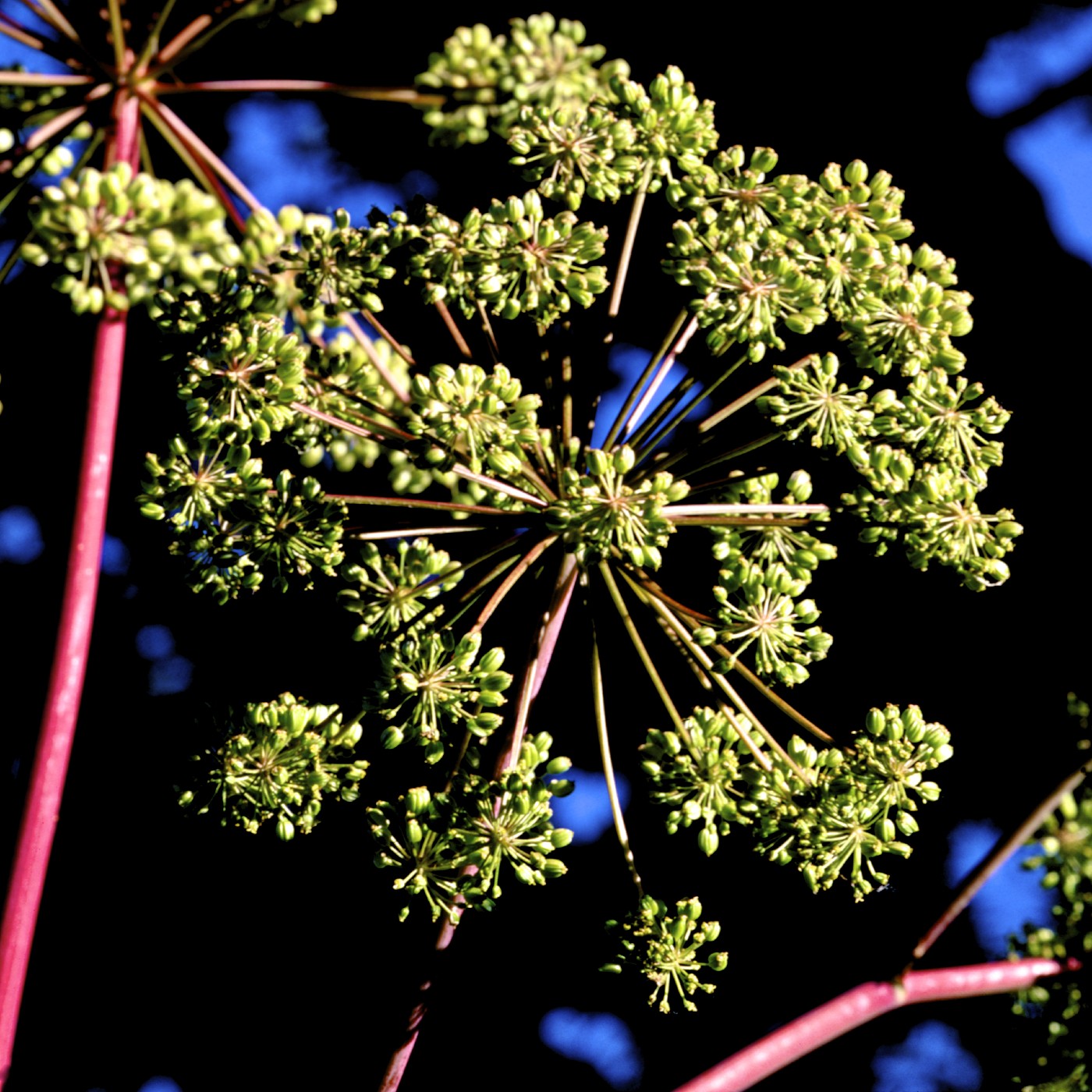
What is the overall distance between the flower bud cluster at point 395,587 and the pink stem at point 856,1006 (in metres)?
0.71

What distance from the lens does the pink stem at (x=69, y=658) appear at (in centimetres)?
93

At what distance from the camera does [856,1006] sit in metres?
1.13

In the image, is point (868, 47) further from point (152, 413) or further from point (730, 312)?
point (152, 413)

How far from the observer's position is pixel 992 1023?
2076 millimetres

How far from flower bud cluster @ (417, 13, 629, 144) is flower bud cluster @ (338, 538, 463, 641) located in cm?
63

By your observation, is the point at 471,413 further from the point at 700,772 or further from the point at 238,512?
the point at 700,772

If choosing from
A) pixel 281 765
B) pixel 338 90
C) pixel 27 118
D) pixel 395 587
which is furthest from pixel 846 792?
pixel 27 118

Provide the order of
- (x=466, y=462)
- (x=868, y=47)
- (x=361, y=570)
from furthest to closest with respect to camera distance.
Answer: (x=868, y=47) < (x=361, y=570) < (x=466, y=462)

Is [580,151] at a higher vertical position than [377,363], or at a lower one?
higher

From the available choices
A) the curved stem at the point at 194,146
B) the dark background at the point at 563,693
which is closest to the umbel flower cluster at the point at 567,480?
the curved stem at the point at 194,146

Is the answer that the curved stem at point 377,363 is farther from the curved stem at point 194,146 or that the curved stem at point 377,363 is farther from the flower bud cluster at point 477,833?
the flower bud cluster at point 477,833

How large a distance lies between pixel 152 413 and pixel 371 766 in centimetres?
Result: 90

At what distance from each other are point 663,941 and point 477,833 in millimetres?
357

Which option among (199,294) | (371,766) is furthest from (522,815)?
(199,294)
